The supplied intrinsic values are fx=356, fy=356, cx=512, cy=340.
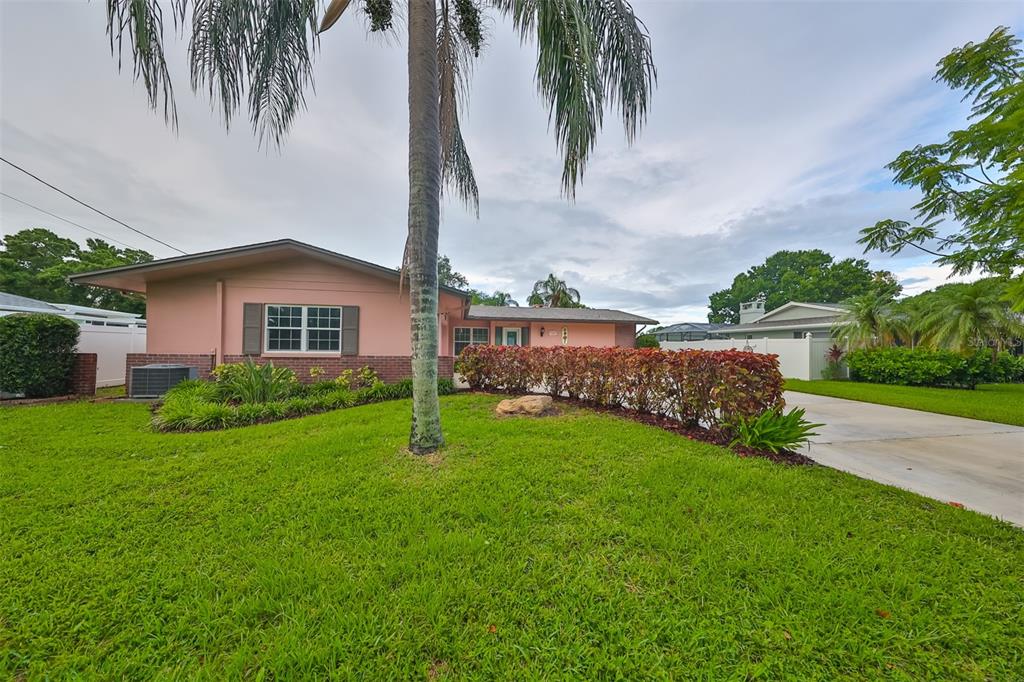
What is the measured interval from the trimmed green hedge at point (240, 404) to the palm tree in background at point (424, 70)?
345 cm

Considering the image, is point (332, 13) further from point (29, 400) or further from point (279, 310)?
point (29, 400)

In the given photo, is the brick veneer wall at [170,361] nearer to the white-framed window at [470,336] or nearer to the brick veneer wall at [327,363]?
the brick veneer wall at [327,363]

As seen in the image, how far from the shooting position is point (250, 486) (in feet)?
10.9

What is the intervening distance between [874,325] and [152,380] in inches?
873

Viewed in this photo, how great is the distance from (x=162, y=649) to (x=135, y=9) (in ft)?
17.3

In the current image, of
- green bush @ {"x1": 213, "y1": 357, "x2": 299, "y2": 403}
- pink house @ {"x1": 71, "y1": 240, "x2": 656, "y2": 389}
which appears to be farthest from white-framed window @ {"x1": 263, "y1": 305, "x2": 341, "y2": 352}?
green bush @ {"x1": 213, "y1": 357, "x2": 299, "y2": 403}

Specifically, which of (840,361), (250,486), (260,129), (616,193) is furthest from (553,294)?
(250,486)

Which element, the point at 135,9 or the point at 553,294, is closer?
the point at 135,9

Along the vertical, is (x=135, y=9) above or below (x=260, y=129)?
above

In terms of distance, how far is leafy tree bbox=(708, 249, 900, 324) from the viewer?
36.4 meters

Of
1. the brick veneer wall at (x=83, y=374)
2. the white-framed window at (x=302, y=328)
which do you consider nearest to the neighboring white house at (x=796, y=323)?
the white-framed window at (x=302, y=328)

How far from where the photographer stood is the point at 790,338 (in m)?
18.3

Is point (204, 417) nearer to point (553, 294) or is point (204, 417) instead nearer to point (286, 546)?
point (286, 546)

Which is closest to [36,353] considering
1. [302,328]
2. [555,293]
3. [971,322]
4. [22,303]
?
[302,328]
